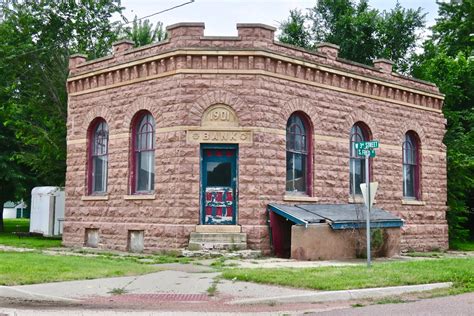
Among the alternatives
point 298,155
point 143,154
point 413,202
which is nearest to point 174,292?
point 143,154

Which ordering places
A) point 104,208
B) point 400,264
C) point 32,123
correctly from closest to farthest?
point 400,264, point 104,208, point 32,123

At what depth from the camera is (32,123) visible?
2742 centimetres

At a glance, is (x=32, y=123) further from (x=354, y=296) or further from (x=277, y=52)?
(x=354, y=296)

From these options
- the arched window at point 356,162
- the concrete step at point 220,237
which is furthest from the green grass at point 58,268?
the arched window at point 356,162

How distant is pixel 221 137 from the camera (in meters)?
17.9

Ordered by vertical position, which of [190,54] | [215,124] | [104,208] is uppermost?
[190,54]

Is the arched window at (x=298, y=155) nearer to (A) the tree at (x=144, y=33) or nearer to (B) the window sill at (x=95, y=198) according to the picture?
(B) the window sill at (x=95, y=198)

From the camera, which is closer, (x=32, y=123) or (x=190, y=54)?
(x=190, y=54)

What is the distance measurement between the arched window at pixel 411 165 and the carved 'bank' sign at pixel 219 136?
7842 millimetres

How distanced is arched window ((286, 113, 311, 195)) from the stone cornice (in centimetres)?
135

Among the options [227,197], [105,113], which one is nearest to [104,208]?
[105,113]

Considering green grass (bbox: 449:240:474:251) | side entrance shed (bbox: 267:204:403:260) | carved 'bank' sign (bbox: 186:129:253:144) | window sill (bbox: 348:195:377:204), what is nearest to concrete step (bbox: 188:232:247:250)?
side entrance shed (bbox: 267:204:403:260)

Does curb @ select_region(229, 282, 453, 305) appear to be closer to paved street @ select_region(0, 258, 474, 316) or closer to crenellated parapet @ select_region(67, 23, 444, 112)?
paved street @ select_region(0, 258, 474, 316)

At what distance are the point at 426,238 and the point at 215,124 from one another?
989 cm
